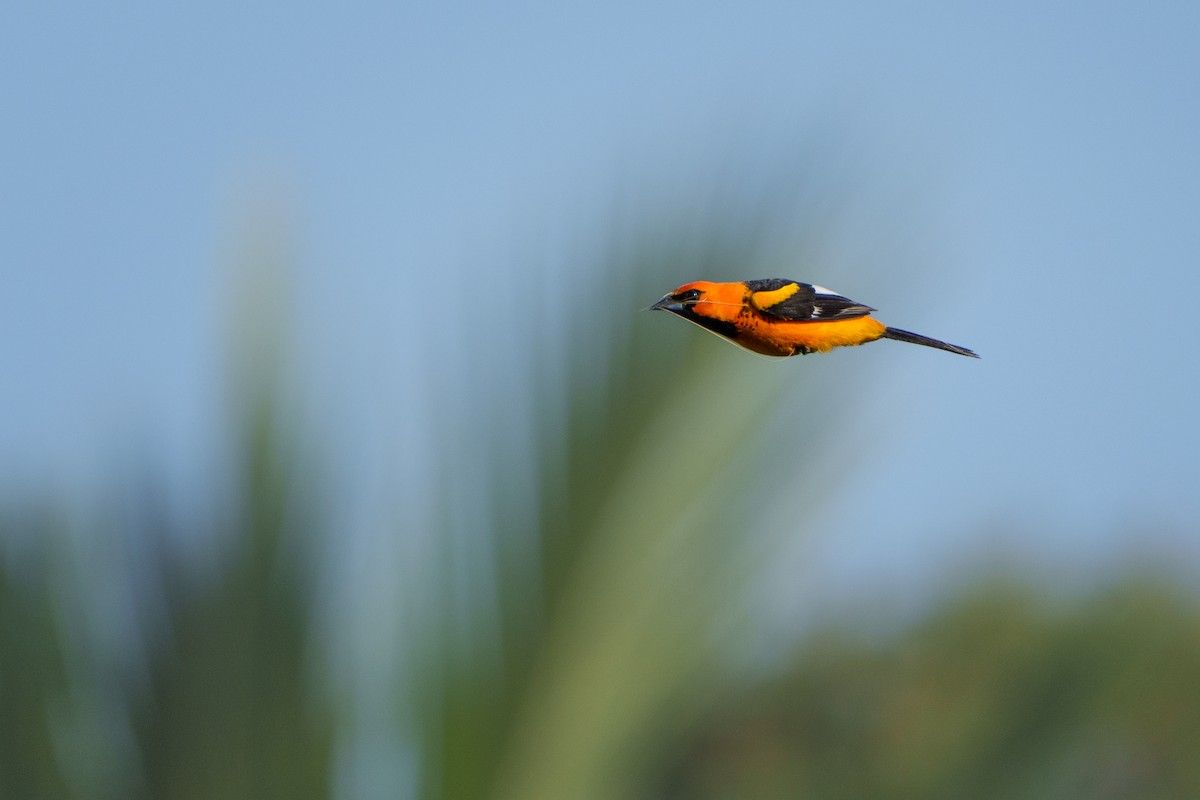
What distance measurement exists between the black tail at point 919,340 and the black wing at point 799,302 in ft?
0.11

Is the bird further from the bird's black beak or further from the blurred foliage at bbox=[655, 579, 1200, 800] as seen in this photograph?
the blurred foliage at bbox=[655, 579, 1200, 800]

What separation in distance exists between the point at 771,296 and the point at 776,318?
1.0 inches

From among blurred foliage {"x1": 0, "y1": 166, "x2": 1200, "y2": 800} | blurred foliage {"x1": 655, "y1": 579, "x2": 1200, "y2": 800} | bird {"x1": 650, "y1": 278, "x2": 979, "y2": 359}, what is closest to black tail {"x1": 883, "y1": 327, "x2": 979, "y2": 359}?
bird {"x1": 650, "y1": 278, "x2": 979, "y2": 359}

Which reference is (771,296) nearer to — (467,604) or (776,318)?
(776,318)

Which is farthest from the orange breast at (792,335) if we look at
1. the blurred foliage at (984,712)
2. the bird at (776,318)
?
the blurred foliage at (984,712)

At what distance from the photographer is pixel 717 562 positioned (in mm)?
3723

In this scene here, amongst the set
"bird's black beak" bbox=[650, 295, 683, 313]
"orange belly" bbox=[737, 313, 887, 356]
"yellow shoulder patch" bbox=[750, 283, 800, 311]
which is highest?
"yellow shoulder patch" bbox=[750, 283, 800, 311]

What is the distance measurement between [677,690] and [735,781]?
29.8ft

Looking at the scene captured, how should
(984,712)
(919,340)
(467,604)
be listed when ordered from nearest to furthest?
(919,340)
(467,604)
(984,712)

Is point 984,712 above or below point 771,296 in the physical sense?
below

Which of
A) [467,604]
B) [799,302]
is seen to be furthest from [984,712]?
[799,302]

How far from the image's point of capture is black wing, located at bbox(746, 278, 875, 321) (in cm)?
144

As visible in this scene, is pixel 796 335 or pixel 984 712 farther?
pixel 984 712

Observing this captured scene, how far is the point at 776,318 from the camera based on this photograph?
1448 mm
